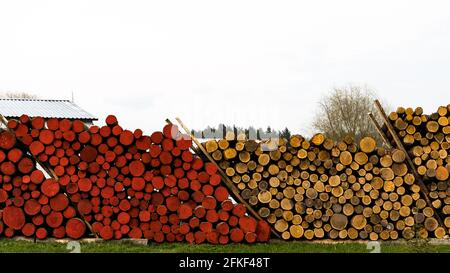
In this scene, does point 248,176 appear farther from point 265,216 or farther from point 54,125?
point 54,125

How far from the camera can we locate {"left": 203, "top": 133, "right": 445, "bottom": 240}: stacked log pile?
10.1m

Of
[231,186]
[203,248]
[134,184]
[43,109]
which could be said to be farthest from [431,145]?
[43,109]

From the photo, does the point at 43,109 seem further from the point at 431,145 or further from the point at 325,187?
the point at 431,145

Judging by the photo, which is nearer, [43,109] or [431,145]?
[431,145]

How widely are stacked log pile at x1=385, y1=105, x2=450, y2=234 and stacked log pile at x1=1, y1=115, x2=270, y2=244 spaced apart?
310cm

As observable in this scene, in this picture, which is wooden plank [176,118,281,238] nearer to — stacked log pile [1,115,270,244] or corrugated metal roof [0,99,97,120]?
stacked log pile [1,115,270,244]

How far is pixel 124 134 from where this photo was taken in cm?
984

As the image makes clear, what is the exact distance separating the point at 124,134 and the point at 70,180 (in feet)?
3.86

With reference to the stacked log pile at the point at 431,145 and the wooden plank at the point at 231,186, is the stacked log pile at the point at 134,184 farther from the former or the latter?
the stacked log pile at the point at 431,145

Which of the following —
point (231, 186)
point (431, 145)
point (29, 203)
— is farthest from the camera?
point (431, 145)

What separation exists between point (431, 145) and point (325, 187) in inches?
80.9

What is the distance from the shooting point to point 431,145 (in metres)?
10.4
